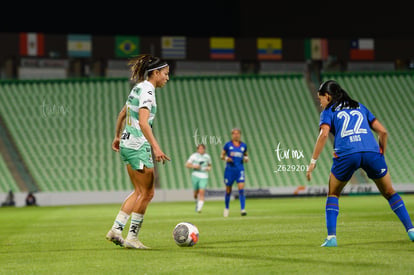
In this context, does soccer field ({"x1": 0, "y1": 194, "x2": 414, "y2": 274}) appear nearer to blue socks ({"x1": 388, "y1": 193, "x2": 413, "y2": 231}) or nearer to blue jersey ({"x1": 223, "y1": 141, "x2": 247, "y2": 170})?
blue socks ({"x1": 388, "y1": 193, "x2": 413, "y2": 231})

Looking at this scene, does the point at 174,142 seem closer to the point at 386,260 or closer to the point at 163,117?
the point at 163,117

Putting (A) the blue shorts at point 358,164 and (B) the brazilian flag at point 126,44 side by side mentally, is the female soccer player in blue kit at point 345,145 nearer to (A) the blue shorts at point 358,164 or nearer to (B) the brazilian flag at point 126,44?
(A) the blue shorts at point 358,164

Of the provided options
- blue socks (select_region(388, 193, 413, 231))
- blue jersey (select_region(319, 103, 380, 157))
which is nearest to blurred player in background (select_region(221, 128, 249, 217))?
blue socks (select_region(388, 193, 413, 231))

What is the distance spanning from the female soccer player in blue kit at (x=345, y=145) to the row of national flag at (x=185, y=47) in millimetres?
30197

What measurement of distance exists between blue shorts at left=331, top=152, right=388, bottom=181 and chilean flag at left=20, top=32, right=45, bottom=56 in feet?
105

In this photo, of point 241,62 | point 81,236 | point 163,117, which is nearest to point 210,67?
point 241,62

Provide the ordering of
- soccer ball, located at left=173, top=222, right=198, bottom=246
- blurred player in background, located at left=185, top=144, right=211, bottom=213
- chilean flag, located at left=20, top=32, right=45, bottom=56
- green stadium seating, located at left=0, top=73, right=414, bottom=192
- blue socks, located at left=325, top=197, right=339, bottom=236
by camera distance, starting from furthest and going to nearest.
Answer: chilean flag, located at left=20, top=32, right=45, bottom=56, green stadium seating, located at left=0, top=73, right=414, bottom=192, blurred player in background, located at left=185, top=144, right=211, bottom=213, soccer ball, located at left=173, top=222, right=198, bottom=246, blue socks, located at left=325, top=197, right=339, bottom=236

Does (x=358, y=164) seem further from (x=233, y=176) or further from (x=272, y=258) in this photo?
(x=233, y=176)

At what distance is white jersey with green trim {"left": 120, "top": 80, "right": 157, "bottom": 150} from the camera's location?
8781 millimetres

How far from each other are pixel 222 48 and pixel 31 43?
11137mm

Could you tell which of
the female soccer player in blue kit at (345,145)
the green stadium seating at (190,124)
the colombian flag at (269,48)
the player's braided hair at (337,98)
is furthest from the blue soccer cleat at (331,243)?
the colombian flag at (269,48)

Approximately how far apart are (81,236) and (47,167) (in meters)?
23.3

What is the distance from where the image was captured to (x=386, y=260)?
688cm

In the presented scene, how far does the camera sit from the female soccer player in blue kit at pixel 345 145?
27.6ft
